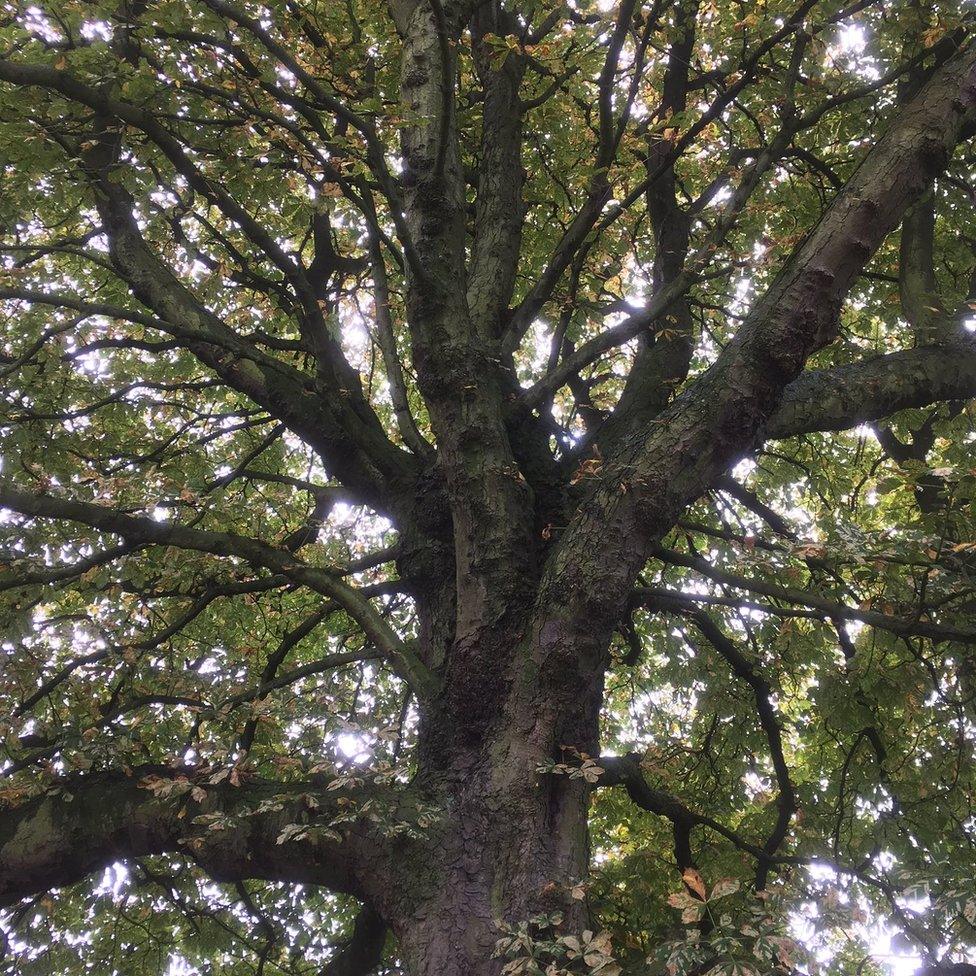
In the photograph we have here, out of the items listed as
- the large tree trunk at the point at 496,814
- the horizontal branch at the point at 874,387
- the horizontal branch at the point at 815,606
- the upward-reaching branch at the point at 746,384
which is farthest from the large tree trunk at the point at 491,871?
the horizontal branch at the point at 874,387

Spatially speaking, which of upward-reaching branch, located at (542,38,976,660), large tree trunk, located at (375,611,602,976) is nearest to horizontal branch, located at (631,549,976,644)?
upward-reaching branch, located at (542,38,976,660)

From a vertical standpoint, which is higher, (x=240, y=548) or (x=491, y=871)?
(x=240, y=548)

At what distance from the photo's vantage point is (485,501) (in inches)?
145

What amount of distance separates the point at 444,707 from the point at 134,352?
216 inches

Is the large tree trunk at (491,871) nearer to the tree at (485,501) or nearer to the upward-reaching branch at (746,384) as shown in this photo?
the tree at (485,501)

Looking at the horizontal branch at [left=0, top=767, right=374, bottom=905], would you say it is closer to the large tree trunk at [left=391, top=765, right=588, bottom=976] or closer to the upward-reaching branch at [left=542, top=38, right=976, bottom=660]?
the large tree trunk at [left=391, top=765, right=588, bottom=976]

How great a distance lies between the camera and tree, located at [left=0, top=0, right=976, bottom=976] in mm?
3162

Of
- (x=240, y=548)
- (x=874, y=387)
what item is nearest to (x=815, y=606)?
(x=874, y=387)

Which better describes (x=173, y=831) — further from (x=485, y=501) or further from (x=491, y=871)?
(x=485, y=501)

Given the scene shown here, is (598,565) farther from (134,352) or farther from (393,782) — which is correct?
(134,352)

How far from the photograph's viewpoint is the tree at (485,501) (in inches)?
124

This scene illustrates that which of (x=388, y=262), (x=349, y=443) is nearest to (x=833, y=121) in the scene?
(x=388, y=262)

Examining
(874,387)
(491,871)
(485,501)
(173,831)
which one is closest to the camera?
(491,871)

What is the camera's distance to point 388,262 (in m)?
6.64
